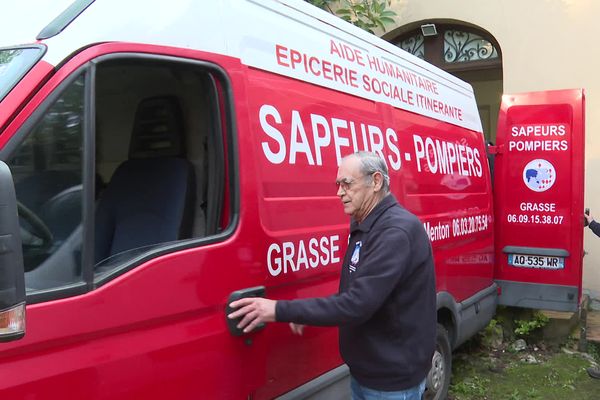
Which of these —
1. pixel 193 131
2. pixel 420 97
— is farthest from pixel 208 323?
pixel 420 97

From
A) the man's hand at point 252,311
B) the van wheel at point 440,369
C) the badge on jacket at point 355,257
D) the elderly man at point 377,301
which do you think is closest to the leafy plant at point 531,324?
the van wheel at point 440,369

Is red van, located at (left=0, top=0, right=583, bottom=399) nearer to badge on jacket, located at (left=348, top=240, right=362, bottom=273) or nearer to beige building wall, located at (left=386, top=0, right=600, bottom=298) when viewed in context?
badge on jacket, located at (left=348, top=240, right=362, bottom=273)

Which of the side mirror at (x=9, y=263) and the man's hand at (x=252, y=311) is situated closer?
the side mirror at (x=9, y=263)

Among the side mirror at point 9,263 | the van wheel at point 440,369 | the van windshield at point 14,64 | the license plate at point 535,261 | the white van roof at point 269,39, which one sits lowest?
the van wheel at point 440,369

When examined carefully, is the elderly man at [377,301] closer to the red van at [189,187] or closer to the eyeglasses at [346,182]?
the eyeglasses at [346,182]

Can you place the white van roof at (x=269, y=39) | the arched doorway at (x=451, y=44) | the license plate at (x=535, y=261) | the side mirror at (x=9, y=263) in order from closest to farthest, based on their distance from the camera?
the side mirror at (x=9, y=263), the white van roof at (x=269, y=39), the license plate at (x=535, y=261), the arched doorway at (x=451, y=44)

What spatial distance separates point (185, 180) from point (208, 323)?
2.13 ft

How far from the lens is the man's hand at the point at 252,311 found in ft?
6.83

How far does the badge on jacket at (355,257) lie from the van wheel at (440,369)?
5.85ft

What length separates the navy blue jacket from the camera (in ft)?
6.70

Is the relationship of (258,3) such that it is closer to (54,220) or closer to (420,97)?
(54,220)

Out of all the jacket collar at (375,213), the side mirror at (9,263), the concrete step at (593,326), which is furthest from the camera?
the concrete step at (593,326)

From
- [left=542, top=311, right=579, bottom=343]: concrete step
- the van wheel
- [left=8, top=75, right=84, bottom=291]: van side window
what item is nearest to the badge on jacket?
[left=8, top=75, right=84, bottom=291]: van side window

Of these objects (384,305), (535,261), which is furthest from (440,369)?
(384,305)
